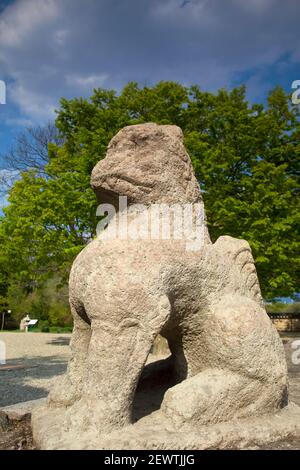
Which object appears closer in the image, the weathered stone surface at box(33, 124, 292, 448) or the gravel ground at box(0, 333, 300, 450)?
the weathered stone surface at box(33, 124, 292, 448)

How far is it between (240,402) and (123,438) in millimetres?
912

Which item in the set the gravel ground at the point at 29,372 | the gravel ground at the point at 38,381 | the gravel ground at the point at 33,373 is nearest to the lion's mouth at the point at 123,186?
the gravel ground at the point at 38,381

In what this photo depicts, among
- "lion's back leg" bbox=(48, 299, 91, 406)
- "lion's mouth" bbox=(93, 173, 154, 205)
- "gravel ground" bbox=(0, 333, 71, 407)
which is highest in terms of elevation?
"lion's mouth" bbox=(93, 173, 154, 205)

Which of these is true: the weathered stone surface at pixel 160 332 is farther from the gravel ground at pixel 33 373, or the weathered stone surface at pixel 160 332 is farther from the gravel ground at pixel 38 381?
the gravel ground at pixel 33 373

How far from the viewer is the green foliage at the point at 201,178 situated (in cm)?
1138

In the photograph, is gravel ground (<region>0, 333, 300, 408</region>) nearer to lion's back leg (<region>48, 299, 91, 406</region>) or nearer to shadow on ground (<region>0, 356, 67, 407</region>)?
shadow on ground (<region>0, 356, 67, 407</region>)

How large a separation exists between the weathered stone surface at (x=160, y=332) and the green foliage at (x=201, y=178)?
767 cm

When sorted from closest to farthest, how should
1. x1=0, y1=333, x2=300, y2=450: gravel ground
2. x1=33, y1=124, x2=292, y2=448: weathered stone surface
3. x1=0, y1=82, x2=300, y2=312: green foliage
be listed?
x1=33, y1=124, x2=292, y2=448: weathered stone surface < x1=0, y1=333, x2=300, y2=450: gravel ground < x1=0, y1=82, x2=300, y2=312: green foliage

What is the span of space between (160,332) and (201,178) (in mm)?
9158

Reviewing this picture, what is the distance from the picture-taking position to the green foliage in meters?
11.4

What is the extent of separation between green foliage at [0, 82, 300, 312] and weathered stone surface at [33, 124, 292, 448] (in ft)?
25.2

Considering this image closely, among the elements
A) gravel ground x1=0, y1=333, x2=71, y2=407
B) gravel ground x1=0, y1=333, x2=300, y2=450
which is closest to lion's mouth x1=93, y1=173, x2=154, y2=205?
gravel ground x1=0, y1=333, x2=300, y2=450
